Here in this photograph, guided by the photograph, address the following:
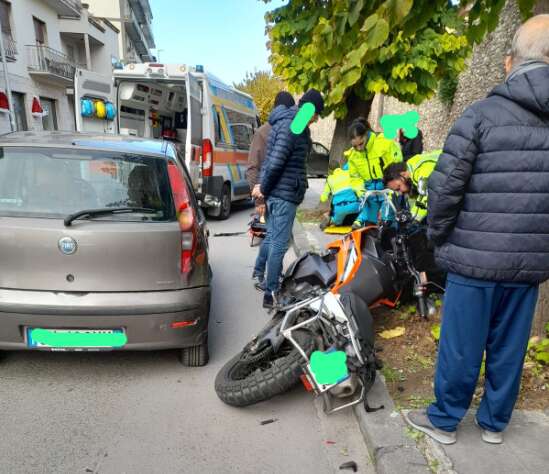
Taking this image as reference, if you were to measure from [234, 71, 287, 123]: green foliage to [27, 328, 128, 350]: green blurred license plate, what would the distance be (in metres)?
25.1

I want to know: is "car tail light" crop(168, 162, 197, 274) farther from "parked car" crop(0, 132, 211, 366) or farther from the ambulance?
the ambulance

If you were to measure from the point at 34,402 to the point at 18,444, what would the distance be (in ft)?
1.33

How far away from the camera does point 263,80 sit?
30.5 m

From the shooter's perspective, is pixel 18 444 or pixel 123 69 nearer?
pixel 18 444

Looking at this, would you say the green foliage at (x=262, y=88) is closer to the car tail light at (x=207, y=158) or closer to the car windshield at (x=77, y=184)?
the car tail light at (x=207, y=158)

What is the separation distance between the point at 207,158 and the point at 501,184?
651cm

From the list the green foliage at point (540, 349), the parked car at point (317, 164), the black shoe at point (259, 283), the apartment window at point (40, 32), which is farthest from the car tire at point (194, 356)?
the apartment window at point (40, 32)

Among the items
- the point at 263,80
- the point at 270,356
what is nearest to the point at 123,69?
the point at 270,356

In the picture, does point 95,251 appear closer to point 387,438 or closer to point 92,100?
point 387,438

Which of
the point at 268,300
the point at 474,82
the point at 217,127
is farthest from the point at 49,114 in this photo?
the point at 268,300

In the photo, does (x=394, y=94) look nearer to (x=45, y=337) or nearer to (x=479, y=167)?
(x=479, y=167)

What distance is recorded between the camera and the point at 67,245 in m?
2.69

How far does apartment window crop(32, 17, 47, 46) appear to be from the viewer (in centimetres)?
2294

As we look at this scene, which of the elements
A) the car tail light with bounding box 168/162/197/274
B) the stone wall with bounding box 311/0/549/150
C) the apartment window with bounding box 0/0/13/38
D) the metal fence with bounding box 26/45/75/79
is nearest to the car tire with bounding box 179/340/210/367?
the car tail light with bounding box 168/162/197/274
